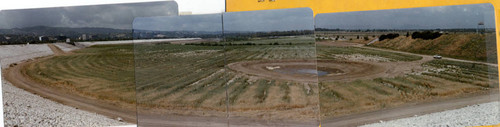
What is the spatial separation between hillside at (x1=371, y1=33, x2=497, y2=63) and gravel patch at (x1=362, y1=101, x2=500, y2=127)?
2.69ft

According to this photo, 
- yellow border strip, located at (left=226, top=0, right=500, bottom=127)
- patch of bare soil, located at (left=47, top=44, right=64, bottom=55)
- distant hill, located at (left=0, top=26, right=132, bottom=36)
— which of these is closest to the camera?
yellow border strip, located at (left=226, top=0, right=500, bottom=127)

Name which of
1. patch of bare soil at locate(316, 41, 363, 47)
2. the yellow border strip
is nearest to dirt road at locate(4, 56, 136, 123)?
the yellow border strip

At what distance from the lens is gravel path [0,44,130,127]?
6.09m

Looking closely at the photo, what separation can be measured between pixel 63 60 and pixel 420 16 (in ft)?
20.6

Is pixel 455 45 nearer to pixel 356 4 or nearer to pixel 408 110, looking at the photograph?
pixel 408 110

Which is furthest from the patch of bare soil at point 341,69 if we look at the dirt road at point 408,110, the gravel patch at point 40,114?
the gravel patch at point 40,114

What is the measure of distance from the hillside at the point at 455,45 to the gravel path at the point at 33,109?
5101 mm

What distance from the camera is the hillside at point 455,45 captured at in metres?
5.52

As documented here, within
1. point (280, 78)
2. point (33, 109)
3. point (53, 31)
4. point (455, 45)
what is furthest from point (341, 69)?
point (33, 109)

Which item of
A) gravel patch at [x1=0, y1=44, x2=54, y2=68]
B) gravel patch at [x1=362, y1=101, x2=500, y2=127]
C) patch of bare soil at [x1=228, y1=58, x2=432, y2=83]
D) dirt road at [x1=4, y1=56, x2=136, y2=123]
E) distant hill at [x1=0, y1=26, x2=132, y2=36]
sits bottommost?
gravel patch at [x1=362, y1=101, x2=500, y2=127]

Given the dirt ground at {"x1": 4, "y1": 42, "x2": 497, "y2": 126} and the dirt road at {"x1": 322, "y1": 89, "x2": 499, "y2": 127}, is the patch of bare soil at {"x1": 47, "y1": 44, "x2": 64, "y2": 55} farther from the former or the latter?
the dirt road at {"x1": 322, "y1": 89, "x2": 499, "y2": 127}

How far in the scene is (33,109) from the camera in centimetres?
621

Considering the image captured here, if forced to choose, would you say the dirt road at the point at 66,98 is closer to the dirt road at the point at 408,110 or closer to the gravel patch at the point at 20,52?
the gravel patch at the point at 20,52

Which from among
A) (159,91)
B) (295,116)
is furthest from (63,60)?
(295,116)
